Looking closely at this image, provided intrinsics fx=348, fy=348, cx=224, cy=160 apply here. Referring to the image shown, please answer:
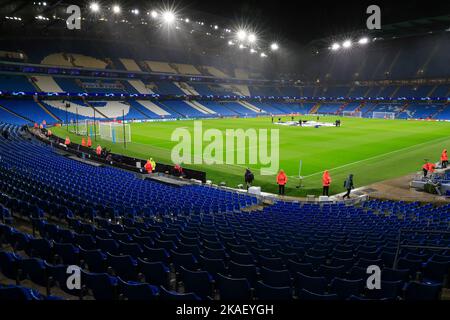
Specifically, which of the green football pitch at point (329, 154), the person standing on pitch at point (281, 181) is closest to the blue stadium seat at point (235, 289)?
the person standing on pitch at point (281, 181)

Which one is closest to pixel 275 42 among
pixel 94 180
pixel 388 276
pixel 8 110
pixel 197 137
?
pixel 197 137

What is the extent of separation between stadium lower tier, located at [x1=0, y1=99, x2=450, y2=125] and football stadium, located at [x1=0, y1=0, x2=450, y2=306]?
664 millimetres

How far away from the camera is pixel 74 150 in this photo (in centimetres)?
3167

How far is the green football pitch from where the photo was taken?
25703 millimetres

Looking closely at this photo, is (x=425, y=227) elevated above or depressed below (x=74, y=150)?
below

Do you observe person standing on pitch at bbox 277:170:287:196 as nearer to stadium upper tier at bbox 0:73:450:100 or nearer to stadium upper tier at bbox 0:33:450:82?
stadium upper tier at bbox 0:73:450:100

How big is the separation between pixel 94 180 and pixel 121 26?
7004cm

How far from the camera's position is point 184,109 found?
82.5 meters

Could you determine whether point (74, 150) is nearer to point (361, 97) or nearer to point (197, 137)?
point (197, 137)

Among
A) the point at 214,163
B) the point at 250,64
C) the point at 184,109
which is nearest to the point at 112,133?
the point at 214,163

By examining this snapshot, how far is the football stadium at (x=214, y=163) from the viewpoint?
22.5 feet

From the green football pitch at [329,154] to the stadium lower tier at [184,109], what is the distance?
13.7 meters

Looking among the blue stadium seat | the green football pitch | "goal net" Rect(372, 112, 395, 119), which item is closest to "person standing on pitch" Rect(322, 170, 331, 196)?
the green football pitch
